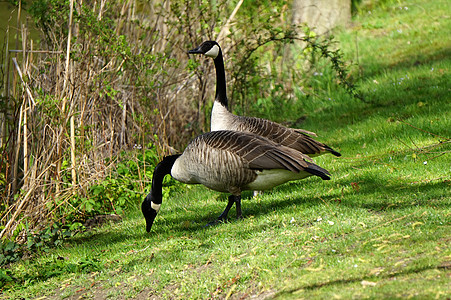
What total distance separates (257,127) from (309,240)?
228 cm

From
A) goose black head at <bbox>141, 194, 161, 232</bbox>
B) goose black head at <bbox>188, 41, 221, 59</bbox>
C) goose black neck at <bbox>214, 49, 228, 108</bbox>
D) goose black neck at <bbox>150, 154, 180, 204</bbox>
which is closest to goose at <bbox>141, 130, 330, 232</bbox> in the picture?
goose black neck at <bbox>150, 154, 180, 204</bbox>

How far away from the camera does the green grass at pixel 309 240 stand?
423cm

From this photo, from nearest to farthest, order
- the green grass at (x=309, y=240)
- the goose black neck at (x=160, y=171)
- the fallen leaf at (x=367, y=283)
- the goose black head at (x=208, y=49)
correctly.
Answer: the fallen leaf at (x=367, y=283) < the green grass at (x=309, y=240) < the goose black neck at (x=160, y=171) < the goose black head at (x=208, y=49)

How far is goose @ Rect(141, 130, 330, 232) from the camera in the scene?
18.9 feet

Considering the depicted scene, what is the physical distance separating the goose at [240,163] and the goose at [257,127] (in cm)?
69

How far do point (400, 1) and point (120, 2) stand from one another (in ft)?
32.9

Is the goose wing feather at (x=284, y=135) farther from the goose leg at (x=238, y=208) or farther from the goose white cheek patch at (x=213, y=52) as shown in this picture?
the goose white cheek patch at (x=213, y=52)

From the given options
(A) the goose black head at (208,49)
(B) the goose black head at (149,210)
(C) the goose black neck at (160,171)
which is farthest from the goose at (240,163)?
(A) the goose black head at (208,49)

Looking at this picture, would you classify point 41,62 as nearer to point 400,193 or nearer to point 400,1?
point 400,193

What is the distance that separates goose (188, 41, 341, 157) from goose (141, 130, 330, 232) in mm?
686

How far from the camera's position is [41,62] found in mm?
7957

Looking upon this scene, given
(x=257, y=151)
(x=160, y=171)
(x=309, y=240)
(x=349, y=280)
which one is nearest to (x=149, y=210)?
(x=160, y=171)

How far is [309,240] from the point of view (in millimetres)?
5074

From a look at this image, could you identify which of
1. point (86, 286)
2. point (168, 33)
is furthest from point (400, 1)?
point (86, 286)
